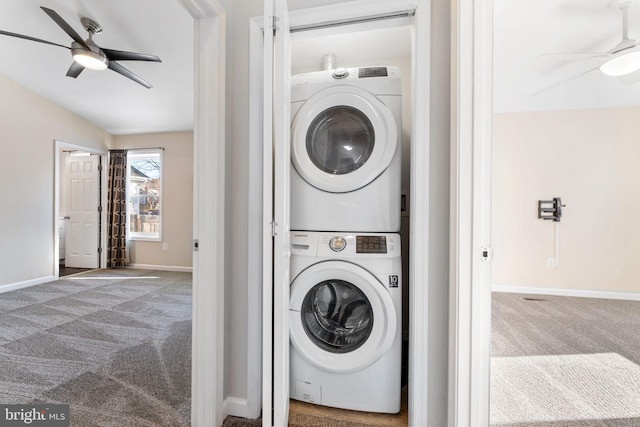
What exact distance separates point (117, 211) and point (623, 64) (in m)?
6.63

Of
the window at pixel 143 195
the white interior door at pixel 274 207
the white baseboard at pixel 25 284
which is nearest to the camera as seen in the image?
the white interior door at pixel 274 207

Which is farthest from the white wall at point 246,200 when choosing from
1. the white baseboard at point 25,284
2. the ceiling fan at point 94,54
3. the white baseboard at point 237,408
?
the white baseboard at point 25,284

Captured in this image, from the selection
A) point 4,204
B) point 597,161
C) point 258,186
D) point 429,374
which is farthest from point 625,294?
point 4,204

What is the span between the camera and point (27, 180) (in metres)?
3.82

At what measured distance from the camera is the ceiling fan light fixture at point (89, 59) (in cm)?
237

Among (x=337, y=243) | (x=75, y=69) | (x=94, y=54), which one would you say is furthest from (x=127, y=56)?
(x=337, y=243)

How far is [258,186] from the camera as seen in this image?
1393 mm

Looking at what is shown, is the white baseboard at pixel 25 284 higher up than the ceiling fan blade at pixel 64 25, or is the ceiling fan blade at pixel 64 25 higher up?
the ceiling fan blade at pixel 64 25

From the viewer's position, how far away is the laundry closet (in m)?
1.39

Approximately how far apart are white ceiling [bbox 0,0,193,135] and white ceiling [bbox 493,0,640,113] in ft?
9.23

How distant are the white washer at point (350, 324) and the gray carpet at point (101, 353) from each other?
68 cm

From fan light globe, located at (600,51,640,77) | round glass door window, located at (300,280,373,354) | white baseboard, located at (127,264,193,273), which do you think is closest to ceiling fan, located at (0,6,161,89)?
round glass door window, located at (300,280,373,354)

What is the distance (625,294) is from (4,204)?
7871mm

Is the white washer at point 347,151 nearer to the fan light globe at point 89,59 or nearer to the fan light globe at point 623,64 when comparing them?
the fan light globe at point 623,64
